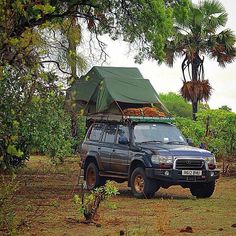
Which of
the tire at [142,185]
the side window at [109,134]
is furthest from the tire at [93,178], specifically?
the tire at [142,185]

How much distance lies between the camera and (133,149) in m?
15.8

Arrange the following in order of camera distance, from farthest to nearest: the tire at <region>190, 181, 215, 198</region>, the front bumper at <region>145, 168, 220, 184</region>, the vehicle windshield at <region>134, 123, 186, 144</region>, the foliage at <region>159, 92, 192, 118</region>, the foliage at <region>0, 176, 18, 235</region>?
the foliage at <region>159, 92, 192, 118</region>
the vehicle windshield at <region>134, 123, 186, 144</region>
the tire at <region>190, 181, 215, 198</region>
the front bumper at <region>145, 168, 220, 184</region>
the foliage at <region>0, 176, 18, 235</region>

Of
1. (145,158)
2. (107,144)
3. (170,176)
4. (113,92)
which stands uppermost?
(113,92)

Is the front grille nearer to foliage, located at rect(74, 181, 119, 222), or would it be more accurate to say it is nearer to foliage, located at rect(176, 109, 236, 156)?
foliage, located at rect(74, 181, 119, 222)

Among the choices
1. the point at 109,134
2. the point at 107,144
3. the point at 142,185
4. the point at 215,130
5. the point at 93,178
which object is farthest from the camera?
the point at 215,130

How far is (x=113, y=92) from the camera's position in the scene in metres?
23.9

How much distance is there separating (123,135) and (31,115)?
619 centimetres

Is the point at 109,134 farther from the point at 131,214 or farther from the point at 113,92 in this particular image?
the point at 113,92

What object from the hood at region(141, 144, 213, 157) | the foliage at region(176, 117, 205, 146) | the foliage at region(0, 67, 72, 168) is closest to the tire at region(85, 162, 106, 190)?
the hood at region(141, 144, 213, 157)

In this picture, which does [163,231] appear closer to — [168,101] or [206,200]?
[206,200]

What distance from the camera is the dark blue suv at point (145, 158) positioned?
589 inches

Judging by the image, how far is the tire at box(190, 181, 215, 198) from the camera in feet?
51.6

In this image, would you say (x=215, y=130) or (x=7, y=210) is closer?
(x=7, y=210)

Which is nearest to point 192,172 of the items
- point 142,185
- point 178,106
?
point 142,185
